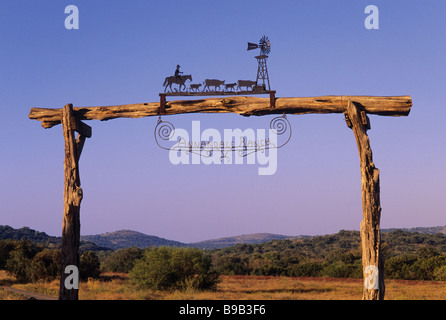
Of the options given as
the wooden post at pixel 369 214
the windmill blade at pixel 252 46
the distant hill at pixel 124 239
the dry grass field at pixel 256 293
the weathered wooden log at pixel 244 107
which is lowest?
the distant hill at pixel 124 239

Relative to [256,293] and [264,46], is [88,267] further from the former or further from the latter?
[264,46]

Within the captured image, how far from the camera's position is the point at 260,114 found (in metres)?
8.80

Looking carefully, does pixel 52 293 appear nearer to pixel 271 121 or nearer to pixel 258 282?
pixel 258 282

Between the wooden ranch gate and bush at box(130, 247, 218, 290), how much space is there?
626 centimetres

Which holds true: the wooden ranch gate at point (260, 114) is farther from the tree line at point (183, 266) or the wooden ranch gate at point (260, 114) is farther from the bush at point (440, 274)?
the bush at point (440, 274)

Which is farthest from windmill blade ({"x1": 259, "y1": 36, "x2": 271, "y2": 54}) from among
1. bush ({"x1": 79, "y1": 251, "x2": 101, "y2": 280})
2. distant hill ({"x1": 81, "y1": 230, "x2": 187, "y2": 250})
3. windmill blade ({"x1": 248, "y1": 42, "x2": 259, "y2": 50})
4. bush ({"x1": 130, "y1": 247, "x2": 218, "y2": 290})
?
distant hill ({"x1": 81, "y1": 230, "x2": 187, "y2": 250})

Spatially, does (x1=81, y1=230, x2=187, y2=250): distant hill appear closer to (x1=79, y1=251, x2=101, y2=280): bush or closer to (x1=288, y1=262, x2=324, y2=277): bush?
(x1=288, y1=262, x2=324, y2=277): bush

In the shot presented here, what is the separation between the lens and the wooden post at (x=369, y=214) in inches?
304

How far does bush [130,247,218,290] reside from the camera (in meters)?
14.8

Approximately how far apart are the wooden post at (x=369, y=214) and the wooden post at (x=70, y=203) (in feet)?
17.6

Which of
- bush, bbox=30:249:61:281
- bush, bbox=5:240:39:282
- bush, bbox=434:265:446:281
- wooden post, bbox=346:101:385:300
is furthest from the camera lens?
bush, bbox=434:265:446:281

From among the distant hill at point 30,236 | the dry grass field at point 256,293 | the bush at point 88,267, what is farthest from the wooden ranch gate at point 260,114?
the distant hill at point 30,236

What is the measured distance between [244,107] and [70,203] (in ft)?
12.8

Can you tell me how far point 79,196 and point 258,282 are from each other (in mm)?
11239
